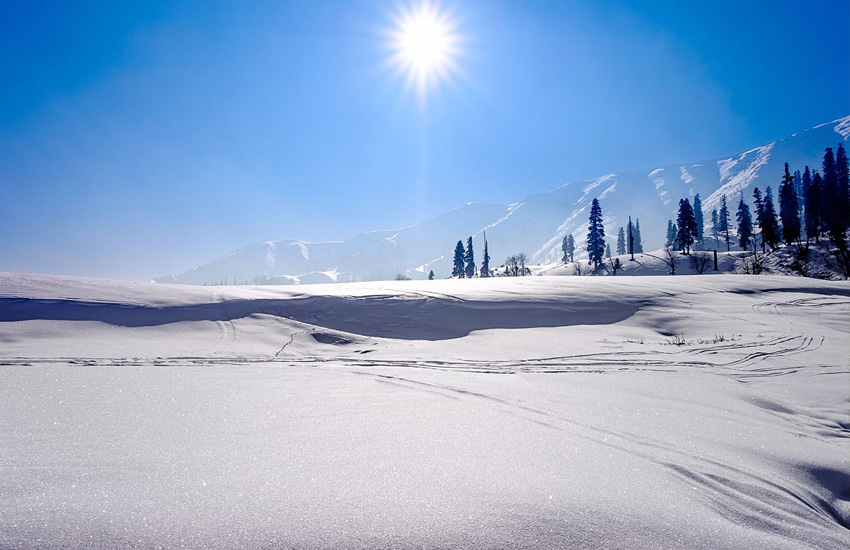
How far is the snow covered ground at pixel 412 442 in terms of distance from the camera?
1667 mm

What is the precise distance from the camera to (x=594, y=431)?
321cm

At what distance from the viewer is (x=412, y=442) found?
2.69m

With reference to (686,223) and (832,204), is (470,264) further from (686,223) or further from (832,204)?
(832,204)

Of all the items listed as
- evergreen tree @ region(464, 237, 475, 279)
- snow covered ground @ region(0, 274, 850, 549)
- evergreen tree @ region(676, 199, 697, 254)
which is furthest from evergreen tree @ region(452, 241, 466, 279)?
snow covered ground @ region(0, 274, 850, 549)

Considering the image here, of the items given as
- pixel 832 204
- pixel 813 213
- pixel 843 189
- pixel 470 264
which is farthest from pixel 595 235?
A: pixel 843 189

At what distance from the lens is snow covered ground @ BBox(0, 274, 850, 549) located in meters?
1.67

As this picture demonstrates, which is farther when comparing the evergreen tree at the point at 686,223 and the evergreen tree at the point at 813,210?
the evergreen tree at the point at 686,223

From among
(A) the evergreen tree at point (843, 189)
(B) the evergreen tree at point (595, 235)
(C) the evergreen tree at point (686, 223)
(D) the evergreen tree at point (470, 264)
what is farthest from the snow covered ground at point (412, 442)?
(C) the evergreen tree at point (686, 223)

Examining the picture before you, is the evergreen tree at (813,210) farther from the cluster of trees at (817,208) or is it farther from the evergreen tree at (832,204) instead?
the evergreen tree at (832,204)

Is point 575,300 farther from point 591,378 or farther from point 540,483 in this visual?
point 540,483

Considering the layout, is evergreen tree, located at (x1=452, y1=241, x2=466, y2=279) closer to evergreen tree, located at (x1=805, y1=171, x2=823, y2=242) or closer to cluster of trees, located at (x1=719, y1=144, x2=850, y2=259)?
cluster of trees, located at (x1=719, y1=144, x2=850, y2=259)

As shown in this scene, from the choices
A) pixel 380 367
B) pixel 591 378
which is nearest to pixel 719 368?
pixel 591 378

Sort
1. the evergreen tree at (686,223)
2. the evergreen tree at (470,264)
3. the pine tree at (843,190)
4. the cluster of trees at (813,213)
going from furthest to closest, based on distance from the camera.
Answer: the evergreen tree at (470,264) < the evergreen tree at (686,223) < the cluster of trees at (813,213) < the pine tree at (843,190)

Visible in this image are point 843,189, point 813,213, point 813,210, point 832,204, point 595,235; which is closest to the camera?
point 832,204
